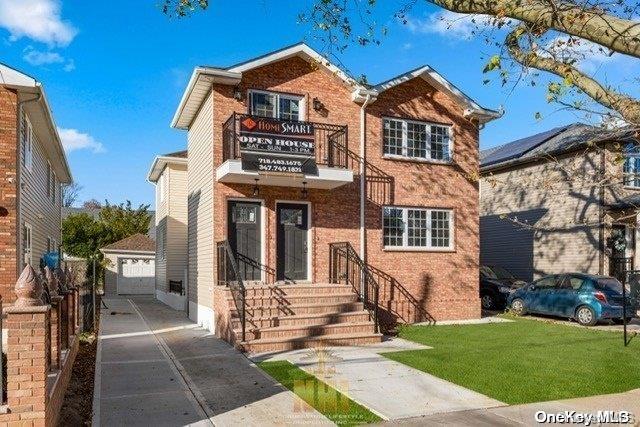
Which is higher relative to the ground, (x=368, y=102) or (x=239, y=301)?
(x=368, y=102)

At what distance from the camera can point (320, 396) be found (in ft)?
23.4

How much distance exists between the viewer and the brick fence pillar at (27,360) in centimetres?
489

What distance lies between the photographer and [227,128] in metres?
12.9

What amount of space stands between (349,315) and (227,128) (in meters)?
5.43

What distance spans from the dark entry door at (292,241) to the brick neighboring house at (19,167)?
5906 millimetres

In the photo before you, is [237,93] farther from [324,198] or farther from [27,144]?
[27,144]

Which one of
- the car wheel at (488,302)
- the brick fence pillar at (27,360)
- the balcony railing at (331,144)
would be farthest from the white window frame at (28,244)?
the car wheel at (488,302)

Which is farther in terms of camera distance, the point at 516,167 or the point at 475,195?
the point at 516,167

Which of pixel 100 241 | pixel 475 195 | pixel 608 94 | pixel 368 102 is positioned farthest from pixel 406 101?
pixel 100 241

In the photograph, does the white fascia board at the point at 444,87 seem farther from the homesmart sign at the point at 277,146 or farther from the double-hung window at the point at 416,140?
the homesmart sign at the point at 277,146

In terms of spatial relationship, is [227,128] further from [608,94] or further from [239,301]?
[608,94]

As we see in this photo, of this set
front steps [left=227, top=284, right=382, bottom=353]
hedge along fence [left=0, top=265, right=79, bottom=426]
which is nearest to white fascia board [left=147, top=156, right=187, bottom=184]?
front steps [left=227, top=284, right=382, bottom=353]

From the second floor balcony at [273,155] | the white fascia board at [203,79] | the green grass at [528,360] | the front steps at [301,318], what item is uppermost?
the white fascia board at [203,79]

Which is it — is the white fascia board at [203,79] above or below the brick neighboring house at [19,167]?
above
